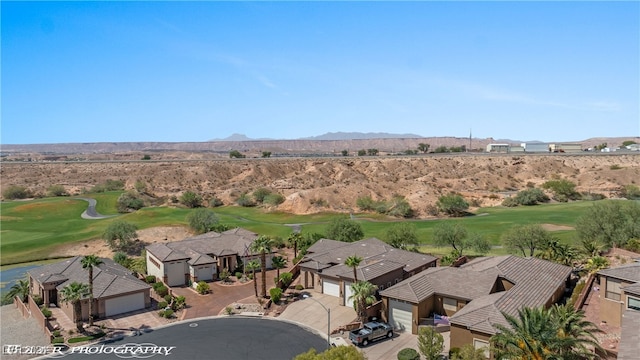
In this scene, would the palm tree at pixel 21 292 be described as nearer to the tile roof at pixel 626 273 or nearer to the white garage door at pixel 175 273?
the white garage door at pixel 175 273

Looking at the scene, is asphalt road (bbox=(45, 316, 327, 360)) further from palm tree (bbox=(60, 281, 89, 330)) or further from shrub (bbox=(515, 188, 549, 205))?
shrub (bbox=(515, 188, 549, 205))

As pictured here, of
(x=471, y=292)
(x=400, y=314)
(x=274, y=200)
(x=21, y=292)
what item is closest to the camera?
(x=471, y=292)

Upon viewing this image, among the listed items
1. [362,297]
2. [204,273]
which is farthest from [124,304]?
[362,297]

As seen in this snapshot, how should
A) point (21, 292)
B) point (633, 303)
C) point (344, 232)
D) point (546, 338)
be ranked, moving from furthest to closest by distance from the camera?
point (344, 232), point (21, 292), point (633, 303), point (546, 338)

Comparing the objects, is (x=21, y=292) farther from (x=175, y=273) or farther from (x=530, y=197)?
(x=530, y=197)

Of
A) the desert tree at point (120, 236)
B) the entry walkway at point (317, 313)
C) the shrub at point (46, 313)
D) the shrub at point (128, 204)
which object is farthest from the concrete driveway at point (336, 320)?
the shrub at point (128, 204)

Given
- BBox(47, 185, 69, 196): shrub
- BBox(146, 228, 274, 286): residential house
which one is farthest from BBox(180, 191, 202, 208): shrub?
BBox(146, 228, 274, 286): residential house

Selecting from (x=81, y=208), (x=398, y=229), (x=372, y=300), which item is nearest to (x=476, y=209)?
(x=398, y=229)

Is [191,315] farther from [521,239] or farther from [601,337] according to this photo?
[521,239]
